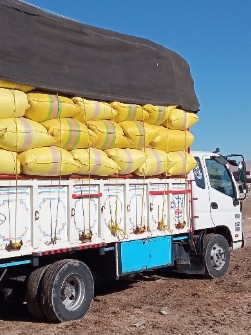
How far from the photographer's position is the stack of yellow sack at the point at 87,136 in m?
7.55

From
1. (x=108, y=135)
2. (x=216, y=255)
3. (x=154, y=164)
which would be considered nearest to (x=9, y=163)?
(x=108, y=135)

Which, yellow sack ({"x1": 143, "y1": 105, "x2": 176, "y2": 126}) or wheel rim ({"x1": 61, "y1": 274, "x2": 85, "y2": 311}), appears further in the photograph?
yellow sack ({"x1": 143, "y1": 105, "x2": 176, "y2": 126})

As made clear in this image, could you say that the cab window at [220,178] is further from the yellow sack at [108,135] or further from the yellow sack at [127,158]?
the yellow sack at [108,135]

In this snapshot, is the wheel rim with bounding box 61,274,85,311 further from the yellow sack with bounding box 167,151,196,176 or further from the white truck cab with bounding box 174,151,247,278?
the white truck cab with bounding box 174,151,247,278

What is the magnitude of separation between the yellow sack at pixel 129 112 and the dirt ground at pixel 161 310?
9.08 ft

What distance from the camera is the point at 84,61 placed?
880 cm

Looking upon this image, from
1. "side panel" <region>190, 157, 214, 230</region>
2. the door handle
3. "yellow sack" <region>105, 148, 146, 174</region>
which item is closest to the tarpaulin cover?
"yellow sack" <region>105, 148, 146, 174</region>

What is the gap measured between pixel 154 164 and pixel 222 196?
2.53 m

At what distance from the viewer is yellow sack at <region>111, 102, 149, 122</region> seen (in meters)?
9.30

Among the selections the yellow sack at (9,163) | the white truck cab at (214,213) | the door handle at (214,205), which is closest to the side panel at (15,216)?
the yellow sack at (9,163)

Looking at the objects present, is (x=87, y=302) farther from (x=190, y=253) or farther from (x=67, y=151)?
(x=190, y=253)

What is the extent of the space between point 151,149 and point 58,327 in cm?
338

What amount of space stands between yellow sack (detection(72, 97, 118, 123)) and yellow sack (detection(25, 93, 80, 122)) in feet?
0.52

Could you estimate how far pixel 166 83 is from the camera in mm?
10406
